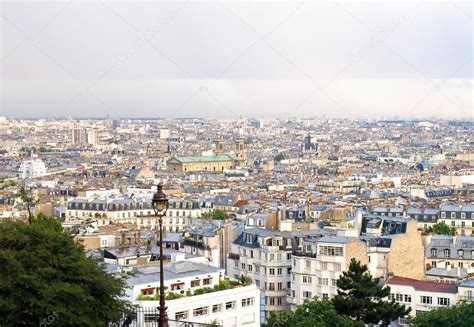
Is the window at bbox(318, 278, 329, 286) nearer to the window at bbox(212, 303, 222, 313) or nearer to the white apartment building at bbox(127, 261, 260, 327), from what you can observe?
the white apartment building at bbox(127, 261, 260, 327)

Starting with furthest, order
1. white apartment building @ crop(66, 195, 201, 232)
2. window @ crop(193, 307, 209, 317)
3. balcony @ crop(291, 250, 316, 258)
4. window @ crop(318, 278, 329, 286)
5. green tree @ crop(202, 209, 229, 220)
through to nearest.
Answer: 1. white apartment building @ crop(66, 195, 201, 232)
2. green tree @ crop(202, 209, 229, 220)
3. balcony @ crop(291, 250, 316, 258)
4. window @ crop(318, 278, 329, 286)
5. window @ crop(193, 307, 209, 317)

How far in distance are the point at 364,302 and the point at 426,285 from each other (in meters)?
4.72

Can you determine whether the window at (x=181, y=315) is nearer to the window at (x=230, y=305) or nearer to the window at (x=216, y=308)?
the window at (x=216, y=308)

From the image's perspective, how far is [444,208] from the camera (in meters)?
53.1

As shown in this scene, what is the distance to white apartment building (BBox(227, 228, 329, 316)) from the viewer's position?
3478 centimetres

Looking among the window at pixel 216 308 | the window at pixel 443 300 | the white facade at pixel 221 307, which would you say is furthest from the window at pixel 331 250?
the window at pixel 216 308

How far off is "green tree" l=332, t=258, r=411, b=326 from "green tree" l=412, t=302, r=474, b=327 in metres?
2.31

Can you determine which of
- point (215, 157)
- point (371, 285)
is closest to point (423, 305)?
point (371, 285)

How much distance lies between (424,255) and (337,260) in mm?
5261

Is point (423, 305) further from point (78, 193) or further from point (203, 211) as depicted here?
point (78, 193)

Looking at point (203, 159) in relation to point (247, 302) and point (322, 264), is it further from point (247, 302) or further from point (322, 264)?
point (247, 302)

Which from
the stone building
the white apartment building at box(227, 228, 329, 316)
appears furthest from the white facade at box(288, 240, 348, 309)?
the stone building

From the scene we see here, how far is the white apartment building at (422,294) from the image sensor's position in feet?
97.9

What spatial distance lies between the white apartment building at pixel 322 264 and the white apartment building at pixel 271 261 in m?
0.87
